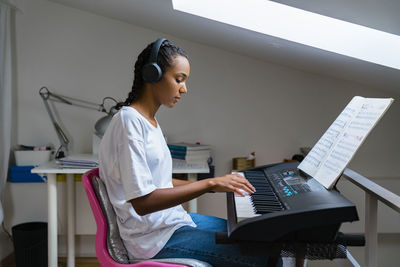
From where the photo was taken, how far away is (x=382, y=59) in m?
1.81

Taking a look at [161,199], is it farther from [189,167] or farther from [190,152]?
[190,152]

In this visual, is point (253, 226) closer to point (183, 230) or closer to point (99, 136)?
point (183, 230)

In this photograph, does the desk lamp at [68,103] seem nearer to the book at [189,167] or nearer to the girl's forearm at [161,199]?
the book at [189,167]

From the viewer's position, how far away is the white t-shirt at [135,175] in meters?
1.15

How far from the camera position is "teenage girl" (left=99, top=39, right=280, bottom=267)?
115cm

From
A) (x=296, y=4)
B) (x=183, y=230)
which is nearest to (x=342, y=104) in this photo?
(x=296, y=4)

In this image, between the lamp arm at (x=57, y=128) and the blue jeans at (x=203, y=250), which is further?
the lamp arm at (x=57, y=128)

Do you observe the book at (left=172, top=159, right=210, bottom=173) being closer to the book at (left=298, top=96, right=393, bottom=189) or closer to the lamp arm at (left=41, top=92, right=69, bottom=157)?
the lamp arm at (left=41, top=92, right=69, bottom=157)

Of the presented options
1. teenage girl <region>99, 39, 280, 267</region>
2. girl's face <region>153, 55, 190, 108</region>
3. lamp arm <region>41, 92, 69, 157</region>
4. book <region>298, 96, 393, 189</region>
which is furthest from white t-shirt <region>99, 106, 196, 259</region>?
lamp arm <region>41, 92, 69, 157</region>

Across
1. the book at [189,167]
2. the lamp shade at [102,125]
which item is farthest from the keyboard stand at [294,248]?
the lamp shade at [102,125]

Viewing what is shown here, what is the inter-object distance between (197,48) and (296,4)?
1.36 meters

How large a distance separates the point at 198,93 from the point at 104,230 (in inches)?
65.5

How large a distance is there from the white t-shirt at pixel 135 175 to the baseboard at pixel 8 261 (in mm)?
1789

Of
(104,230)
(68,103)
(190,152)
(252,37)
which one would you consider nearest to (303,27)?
(252,37)
